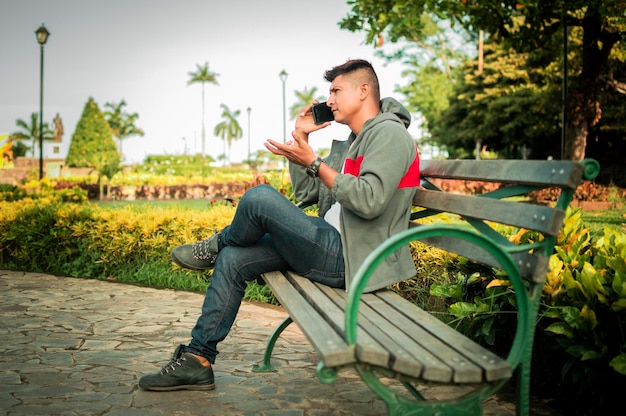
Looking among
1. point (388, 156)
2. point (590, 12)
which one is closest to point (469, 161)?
point (388, 156)

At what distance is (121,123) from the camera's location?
96.9 metres

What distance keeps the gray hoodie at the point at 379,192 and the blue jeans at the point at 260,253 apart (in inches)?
6.4

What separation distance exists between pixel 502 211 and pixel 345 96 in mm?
1132

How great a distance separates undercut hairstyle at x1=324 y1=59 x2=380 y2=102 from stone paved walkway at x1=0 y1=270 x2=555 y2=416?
5.13ft

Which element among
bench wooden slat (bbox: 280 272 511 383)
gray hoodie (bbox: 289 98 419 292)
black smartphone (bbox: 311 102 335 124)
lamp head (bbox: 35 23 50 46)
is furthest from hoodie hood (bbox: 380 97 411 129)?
lamp head (bbox: 35 23 50 46)

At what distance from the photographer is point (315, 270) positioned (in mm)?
3135

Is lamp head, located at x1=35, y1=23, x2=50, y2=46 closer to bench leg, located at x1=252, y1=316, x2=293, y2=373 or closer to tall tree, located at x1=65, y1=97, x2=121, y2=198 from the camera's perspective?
tall tree, located at x1=65, y1=97, x2=121, y2=198

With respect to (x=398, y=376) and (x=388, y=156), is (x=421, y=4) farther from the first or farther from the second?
(x=398, y=376)

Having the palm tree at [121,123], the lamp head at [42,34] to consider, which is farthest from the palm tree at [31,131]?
the lamp head at [42,34]

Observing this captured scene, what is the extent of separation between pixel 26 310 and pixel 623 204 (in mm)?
12140

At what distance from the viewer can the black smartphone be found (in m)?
3.44

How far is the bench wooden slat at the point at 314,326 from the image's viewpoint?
6.62 feet

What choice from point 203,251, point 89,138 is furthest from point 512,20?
point 89,138

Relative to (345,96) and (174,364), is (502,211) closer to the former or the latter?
(345,96)
